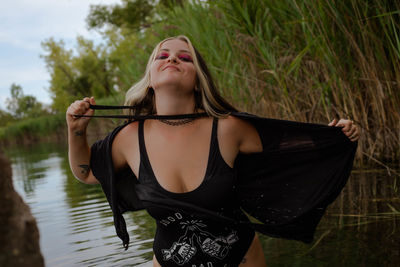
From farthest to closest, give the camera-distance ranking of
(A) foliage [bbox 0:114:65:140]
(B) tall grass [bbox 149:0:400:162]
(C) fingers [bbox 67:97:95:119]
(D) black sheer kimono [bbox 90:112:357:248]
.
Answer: (A) foliage [bbox 0:114:65:140] → (B) tall grass [bbox 149:0:400:162] → (D) black sheer kimono [bbox 90:112:357:248] → (C) fingers [bbox 67:97:95:119]

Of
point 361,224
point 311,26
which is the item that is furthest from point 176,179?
point 311,26

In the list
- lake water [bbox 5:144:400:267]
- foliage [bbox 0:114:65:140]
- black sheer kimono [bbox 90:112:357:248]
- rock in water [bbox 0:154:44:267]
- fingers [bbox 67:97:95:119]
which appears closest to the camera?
rock in water [bbox 0:154:44:267]

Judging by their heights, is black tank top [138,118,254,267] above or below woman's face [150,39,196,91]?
below

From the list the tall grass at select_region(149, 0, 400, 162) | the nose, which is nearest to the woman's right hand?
the nose

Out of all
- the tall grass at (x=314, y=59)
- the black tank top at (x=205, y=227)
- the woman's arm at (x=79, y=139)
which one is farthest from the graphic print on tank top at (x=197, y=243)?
the tall grass at (x=314, y=59)

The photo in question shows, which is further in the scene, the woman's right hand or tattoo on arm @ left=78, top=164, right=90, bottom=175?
tattoo on arm @ left=78, top=164, right=90, bottom=175

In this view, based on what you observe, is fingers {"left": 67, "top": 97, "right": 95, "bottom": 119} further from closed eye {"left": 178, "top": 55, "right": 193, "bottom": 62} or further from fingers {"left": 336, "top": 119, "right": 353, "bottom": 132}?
fingers {"left": 336, "top": 119, "right": 353, "bottom": 132}

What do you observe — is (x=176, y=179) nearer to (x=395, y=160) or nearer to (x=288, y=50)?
(x=288, y=50)

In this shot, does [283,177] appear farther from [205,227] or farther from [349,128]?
[205,227]

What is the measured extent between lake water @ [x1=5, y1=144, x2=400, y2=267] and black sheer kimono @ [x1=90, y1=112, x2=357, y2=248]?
40 centimetres

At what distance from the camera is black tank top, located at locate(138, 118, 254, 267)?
1875 millimetres

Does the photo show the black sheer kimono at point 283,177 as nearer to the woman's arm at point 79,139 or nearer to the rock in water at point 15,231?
the woman's arm at point 79,139

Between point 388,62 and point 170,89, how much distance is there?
2120 mm

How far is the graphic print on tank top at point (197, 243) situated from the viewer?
1931 mm
